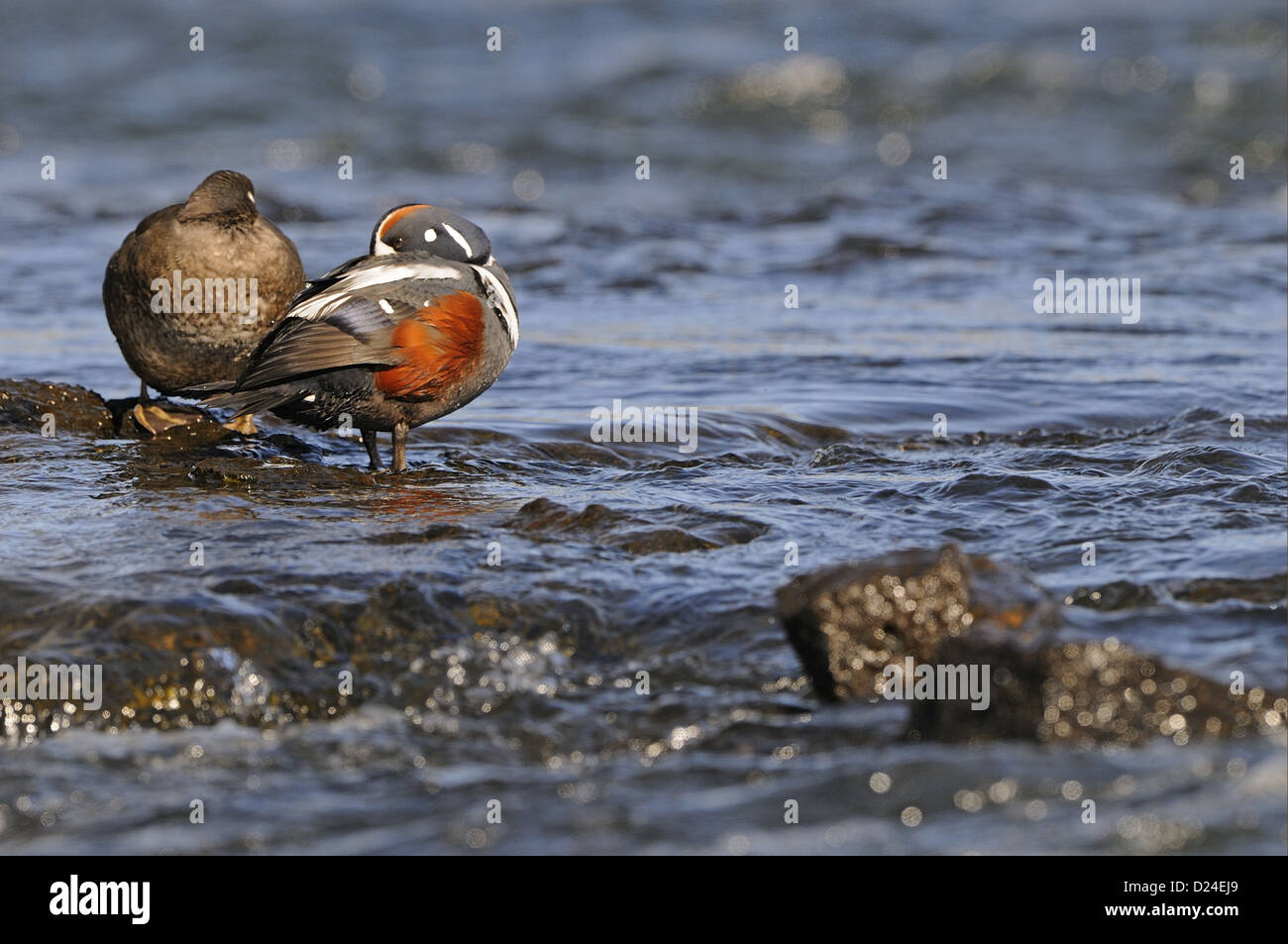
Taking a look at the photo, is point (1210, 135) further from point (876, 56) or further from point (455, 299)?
point (455, 299)

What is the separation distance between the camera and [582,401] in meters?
8.25

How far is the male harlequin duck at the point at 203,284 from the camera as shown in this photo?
6.54m

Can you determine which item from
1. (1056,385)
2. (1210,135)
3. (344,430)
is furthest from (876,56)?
(344,430)

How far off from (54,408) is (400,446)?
189 centimetres

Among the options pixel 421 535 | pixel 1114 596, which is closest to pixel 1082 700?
pixel 1114 596

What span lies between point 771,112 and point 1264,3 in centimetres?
913

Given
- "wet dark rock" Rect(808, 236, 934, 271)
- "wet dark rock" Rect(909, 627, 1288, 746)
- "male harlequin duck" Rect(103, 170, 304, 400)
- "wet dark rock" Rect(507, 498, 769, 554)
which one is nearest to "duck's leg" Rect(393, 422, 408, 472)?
"male harlequin duck" Rect(103, 170, 304, 400)

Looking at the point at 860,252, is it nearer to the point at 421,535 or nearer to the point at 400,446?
the point at 400,446

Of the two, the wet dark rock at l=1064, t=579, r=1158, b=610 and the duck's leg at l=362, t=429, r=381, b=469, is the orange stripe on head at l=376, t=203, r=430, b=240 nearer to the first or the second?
the duck's leg at l=362, t=429, r=381, b=469

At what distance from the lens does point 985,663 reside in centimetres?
386

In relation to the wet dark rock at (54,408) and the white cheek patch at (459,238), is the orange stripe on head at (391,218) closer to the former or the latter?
the white cheek patch at (459,238)

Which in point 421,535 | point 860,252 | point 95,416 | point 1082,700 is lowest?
point 1082,700

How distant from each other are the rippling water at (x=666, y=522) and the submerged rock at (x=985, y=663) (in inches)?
3.4

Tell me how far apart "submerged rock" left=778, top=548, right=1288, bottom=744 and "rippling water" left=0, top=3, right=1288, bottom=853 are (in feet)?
0.28
